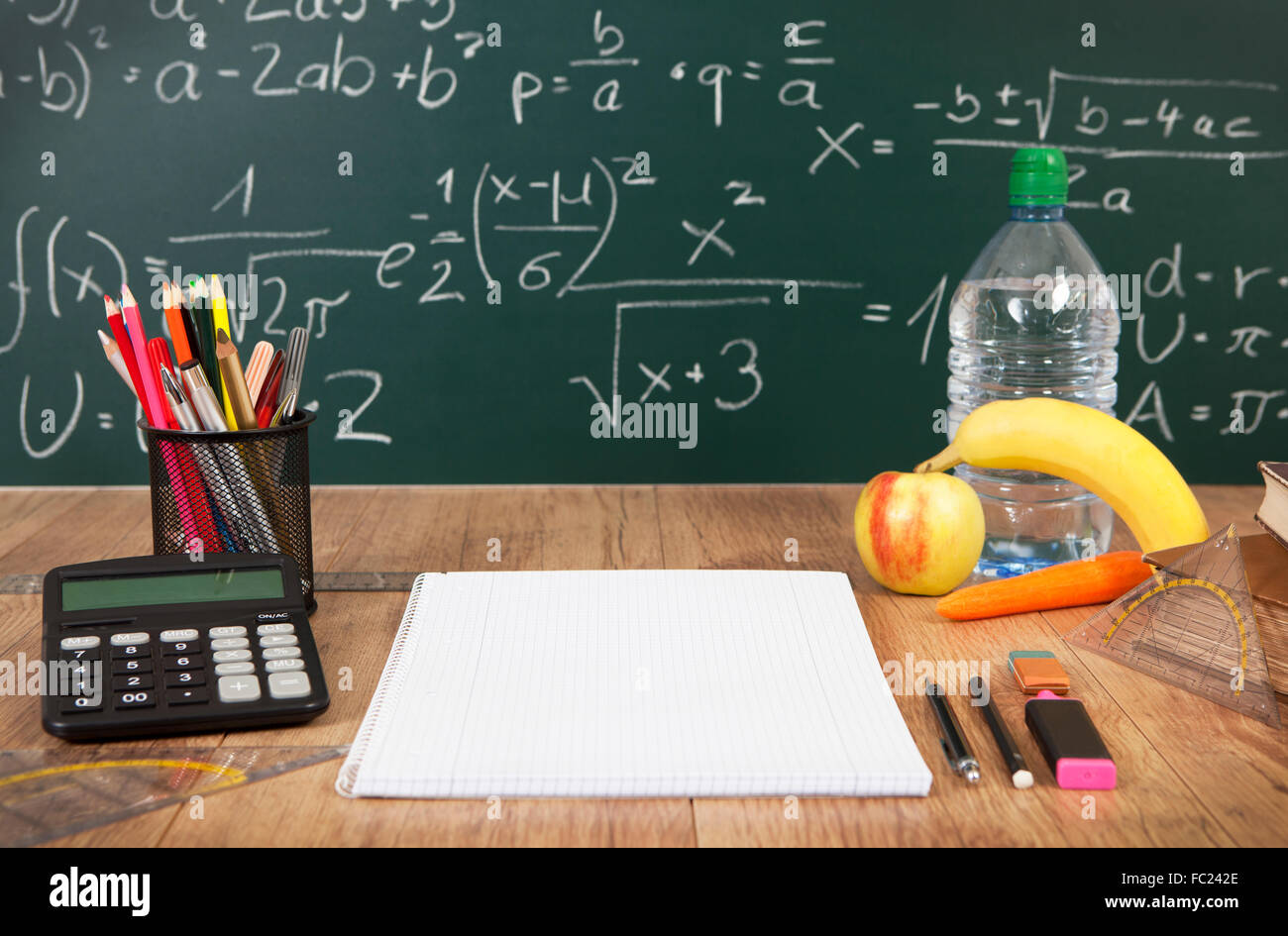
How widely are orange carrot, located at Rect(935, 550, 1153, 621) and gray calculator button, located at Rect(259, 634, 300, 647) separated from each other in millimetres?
442

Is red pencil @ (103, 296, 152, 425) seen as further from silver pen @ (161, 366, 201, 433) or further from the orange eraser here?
the orange eraser

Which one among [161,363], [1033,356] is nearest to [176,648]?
[161,363]

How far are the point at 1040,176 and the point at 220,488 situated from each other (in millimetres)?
653

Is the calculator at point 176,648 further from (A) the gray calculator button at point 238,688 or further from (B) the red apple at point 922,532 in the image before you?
(B) the red apple at point 922,532

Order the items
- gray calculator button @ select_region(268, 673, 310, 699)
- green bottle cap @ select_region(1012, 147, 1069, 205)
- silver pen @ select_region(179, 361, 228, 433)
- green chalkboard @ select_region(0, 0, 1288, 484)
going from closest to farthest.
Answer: gray calculator button @ select_region(268, 673, 310, 699), silver pen @ select_region(179, 361, 228, 433), green bottle cap @ select_region(1012, 147, 1069, 205), green chalkboard @ select_region(0, 0, 1288, 484)

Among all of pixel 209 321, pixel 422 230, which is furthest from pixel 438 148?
pixel 209 321

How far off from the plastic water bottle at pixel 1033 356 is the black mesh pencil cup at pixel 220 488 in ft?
1.81

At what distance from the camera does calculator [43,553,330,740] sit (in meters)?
0.61

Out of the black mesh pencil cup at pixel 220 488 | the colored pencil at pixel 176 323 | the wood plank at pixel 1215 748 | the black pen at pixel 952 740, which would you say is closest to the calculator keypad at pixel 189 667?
the black mesh pencil cup at pixel 220 488

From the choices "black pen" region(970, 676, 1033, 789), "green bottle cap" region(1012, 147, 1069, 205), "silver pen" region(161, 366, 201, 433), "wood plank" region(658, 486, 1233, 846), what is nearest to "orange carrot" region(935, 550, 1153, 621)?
"wood plank" region(658, 486, 1233, 846)

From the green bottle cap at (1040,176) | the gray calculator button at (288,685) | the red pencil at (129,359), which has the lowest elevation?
the gray calculator button at (288,685)

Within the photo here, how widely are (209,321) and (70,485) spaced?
0.63 m

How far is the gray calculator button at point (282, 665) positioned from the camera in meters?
0.65
